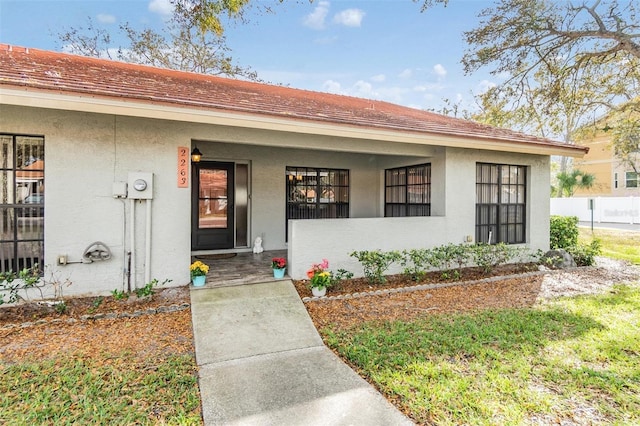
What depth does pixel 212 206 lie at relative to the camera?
8828 millimetres

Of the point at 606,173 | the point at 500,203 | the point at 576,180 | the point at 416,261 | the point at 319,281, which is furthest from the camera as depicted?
the point at 606,173

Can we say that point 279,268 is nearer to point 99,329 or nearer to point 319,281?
Result: point 319,281

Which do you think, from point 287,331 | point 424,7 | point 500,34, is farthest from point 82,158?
point 500,34

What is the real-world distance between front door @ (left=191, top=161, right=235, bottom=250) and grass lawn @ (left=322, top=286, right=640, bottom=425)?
17.6 ft

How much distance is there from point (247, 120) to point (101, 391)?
4.11 metres

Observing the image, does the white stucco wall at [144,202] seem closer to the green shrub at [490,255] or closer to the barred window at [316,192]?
the green shrub at [490,255]

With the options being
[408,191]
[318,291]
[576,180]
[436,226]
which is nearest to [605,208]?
[576,180]

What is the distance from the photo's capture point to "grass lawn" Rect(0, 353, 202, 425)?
8.77ft

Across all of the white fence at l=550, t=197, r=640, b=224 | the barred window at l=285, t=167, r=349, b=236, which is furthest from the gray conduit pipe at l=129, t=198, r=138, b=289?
the white fence at l=550, t=197, r=640, b=224

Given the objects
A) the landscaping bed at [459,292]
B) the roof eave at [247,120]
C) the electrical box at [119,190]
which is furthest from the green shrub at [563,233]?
the electrical box at [119,190]

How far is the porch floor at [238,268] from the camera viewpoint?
6.06 meters

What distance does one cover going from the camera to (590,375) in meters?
3.39

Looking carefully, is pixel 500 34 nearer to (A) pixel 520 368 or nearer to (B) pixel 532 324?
(B) pixel 532 324

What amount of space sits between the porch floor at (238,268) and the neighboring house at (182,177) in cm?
57
